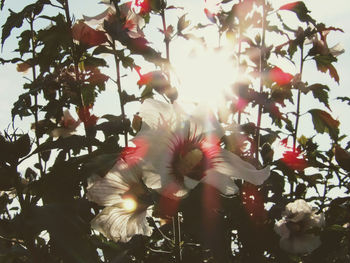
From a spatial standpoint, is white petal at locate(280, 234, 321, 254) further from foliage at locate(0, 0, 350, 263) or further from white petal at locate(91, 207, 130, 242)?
white petal at locate(91, 207, 130, 242)

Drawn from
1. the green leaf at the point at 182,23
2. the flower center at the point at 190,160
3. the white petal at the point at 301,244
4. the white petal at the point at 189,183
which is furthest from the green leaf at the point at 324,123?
the white petal at the point at 189,183

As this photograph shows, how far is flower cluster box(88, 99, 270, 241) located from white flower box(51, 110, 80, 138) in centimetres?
128

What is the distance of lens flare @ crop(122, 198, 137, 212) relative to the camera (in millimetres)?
1104

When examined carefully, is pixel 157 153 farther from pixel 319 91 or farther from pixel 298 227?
pixel 319 91

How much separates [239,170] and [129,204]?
329mm

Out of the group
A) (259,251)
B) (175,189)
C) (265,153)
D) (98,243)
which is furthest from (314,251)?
(175,189)

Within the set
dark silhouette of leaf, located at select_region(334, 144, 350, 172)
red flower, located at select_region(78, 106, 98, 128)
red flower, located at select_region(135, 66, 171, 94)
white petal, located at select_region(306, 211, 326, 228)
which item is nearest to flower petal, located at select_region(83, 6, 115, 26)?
red flower, located at select_region(135, 66, 171, 94)

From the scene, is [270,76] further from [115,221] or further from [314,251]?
[115,221]

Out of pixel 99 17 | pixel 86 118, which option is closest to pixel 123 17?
pixel 99 17

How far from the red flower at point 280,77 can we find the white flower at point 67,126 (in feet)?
3.93

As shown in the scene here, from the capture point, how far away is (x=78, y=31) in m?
1.72

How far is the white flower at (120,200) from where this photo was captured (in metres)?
1.09

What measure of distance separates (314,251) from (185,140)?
0.99 meters

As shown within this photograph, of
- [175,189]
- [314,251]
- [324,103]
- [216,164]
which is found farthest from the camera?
[324,103]
